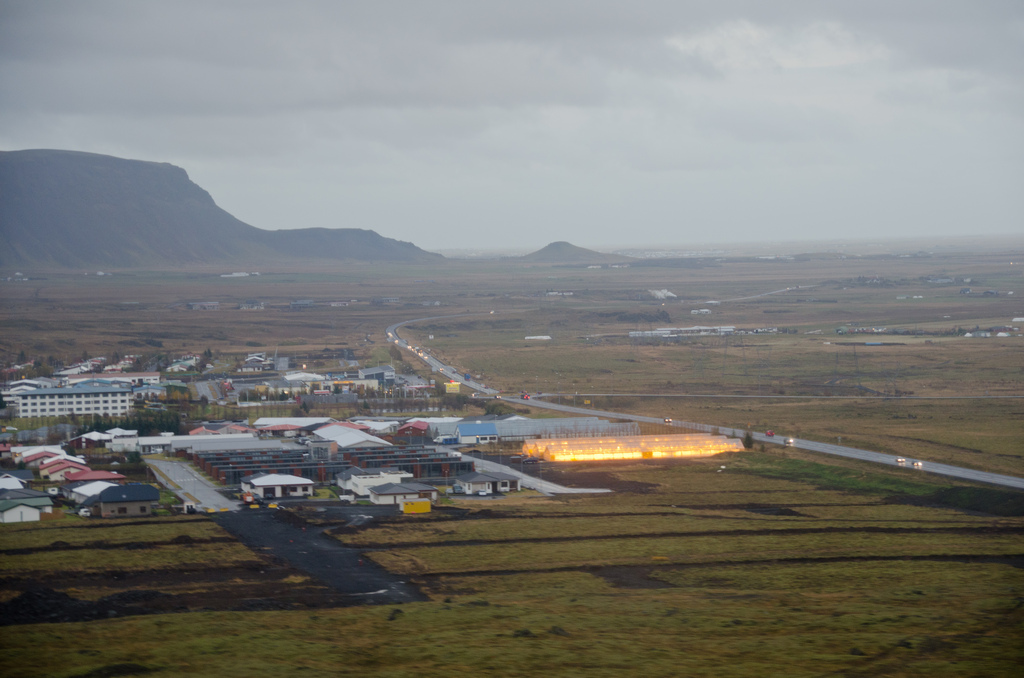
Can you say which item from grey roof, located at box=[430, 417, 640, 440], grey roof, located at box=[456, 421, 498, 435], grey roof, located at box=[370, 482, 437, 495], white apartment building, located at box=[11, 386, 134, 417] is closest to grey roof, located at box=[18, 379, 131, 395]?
white apartment building, located at box=[11, 386, 134, 417]

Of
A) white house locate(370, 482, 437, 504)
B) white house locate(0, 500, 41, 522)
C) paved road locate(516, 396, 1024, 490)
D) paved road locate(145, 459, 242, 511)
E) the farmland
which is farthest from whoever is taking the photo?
paved road locate(516, 396, 1024, 490)

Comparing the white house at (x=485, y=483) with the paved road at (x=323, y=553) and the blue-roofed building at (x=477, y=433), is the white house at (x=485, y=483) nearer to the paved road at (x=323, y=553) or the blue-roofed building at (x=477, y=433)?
the paved road at (x=323, y=553)

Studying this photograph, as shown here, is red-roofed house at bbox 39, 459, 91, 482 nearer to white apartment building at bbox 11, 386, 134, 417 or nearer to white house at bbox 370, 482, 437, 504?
white house at bbox 370, 482, 437, 504

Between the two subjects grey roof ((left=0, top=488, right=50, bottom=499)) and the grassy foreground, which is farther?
grey roof ((left=0, top=488, right=50, bottom=499))

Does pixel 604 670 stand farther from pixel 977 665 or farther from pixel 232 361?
pixel 232 361

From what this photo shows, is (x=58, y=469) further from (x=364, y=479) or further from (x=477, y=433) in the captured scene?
(x=477, y=433)

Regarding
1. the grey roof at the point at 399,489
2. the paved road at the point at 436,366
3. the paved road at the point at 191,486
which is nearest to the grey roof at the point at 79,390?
the paved road at the point at 191,486
